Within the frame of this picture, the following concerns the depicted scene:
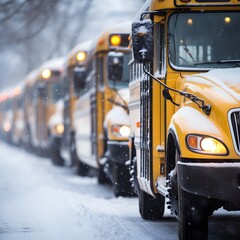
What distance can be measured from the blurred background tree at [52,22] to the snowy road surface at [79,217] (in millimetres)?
5636

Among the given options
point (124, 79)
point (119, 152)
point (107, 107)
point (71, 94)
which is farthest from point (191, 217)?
point (71, 94)

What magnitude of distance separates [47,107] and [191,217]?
21.7 meters

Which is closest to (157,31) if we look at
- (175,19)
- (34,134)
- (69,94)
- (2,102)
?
(175,19)

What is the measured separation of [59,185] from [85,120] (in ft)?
5.20

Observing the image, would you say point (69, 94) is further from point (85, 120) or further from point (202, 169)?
point (202, 169)

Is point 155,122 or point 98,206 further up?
point 155,122

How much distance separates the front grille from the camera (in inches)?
289

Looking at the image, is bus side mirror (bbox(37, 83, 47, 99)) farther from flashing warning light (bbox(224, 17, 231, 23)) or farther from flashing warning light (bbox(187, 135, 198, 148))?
flashing warning light (bbox(187, 135, 198, 148))

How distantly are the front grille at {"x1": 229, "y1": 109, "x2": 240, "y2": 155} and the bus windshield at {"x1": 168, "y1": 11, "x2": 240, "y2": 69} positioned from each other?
160cm

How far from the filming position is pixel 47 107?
95.8 ft

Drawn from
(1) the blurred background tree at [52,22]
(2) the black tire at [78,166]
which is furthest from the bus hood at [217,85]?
(2) the black tire at [78,166]

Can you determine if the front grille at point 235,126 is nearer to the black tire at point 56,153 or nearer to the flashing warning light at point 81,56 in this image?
the flashing warning light at point 81,56

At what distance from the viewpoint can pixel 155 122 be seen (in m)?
9.38

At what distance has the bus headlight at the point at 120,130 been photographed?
13938 millimetres
